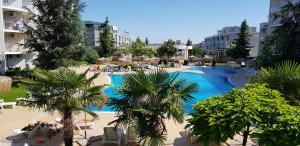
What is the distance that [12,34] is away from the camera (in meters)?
31.9

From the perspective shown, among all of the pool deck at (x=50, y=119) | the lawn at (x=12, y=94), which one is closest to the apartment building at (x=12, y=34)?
the lawn at (x=12, y=94)

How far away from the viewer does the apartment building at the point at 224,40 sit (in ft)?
307

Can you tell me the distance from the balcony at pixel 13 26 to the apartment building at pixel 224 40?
7210cm

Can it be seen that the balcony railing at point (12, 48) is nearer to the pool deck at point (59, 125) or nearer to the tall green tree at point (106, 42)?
the pool deck at point (59, 125)

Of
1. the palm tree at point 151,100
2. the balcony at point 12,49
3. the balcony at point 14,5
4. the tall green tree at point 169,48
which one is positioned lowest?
the palm tree at point 151,100

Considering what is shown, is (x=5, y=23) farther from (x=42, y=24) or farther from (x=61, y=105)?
→ (x=61, y=105)

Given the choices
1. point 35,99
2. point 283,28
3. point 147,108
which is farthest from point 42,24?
→ point 283,28

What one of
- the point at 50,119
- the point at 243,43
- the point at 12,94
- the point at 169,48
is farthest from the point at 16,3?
the point at 243,43

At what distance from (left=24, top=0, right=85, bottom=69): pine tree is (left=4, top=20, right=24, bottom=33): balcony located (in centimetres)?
516

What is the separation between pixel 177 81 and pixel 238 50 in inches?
2366

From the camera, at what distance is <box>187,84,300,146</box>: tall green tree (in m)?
4.93

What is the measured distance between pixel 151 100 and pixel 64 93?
9.94 feet

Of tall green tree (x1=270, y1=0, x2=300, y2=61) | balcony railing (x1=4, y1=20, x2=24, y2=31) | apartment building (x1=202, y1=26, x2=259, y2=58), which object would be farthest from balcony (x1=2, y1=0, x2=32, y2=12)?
apartment building (x1=202, y1=26, x2=259, y2=58)

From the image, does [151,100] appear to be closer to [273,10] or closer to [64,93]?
[64,93]
